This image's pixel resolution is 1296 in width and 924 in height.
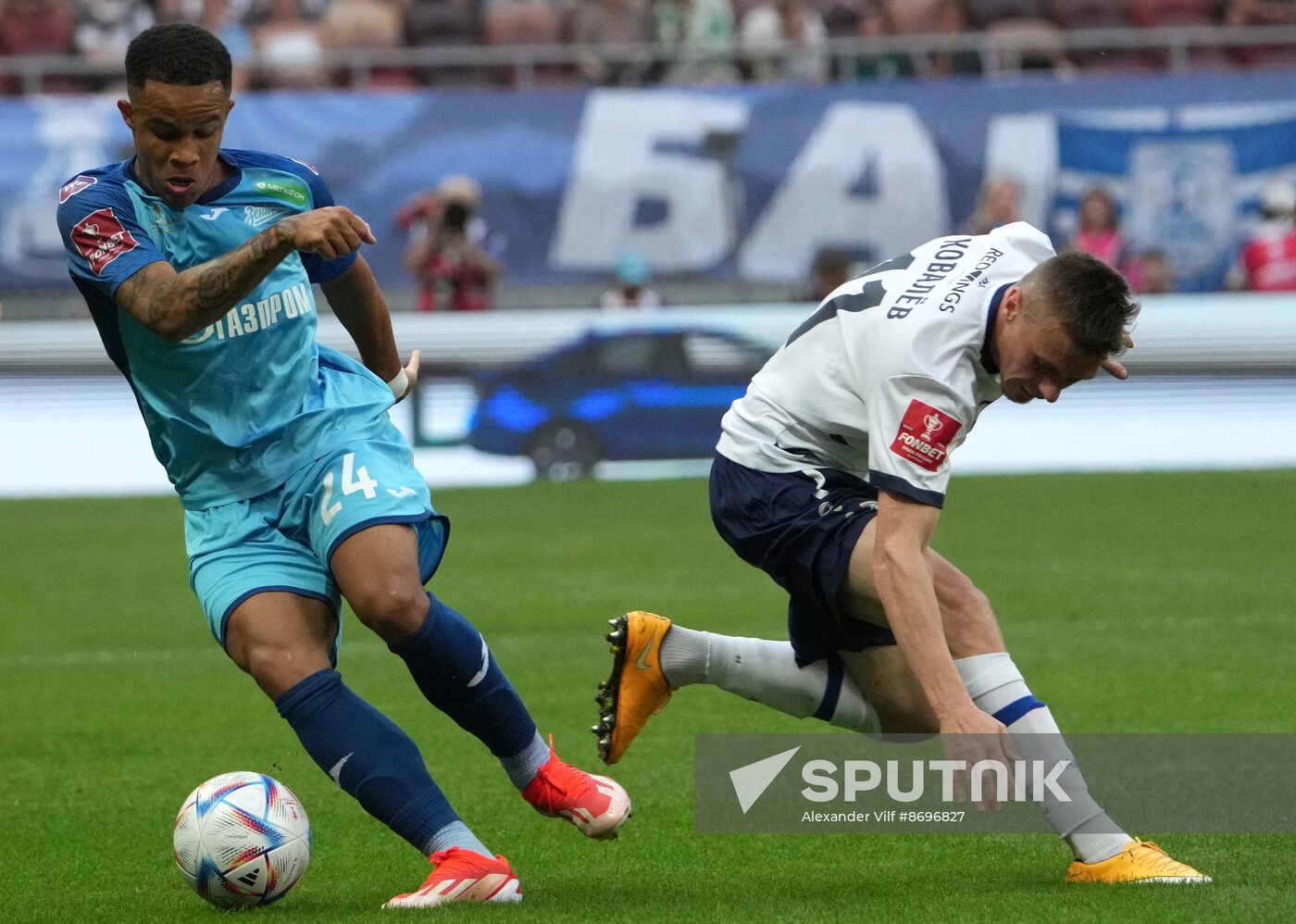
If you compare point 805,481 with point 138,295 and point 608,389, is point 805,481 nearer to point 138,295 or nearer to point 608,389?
point 138,295

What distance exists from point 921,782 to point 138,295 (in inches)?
99.3

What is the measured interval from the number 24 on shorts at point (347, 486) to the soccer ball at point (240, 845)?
0.71 m

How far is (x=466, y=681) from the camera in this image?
493 cm

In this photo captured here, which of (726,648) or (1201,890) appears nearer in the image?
(1201,890)

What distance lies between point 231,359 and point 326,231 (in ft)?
2.47

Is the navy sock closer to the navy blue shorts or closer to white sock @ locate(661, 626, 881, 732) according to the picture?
white sock @ locate(661, 626, 881, 732)

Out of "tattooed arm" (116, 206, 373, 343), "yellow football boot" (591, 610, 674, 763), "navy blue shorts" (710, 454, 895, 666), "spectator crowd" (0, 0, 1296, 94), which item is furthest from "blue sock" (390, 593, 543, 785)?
"spectator crowd" (0, 0, 1296, 94)

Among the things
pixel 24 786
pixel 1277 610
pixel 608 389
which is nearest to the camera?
pixel 24 786

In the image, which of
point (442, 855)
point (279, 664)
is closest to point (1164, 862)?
point (442, 855)

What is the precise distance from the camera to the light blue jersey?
4.92m

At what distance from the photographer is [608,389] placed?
16047mm

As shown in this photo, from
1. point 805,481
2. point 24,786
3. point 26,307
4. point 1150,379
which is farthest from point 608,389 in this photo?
point 805,481

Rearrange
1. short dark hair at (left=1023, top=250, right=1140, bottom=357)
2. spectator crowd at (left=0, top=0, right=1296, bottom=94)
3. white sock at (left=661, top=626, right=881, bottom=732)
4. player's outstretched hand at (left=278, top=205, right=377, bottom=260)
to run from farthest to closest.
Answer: spectator crowd at (left=0, top=0, right=1296, bottom=94)
white sock at (left=661, top=626, right=881, bottom=732)
short dark hair at (left=1023, top=250, right=1140, bottom=357)
player's outstretched hand at (left=278, top=205, right=377, bottom=260)

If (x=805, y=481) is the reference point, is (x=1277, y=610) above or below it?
below
